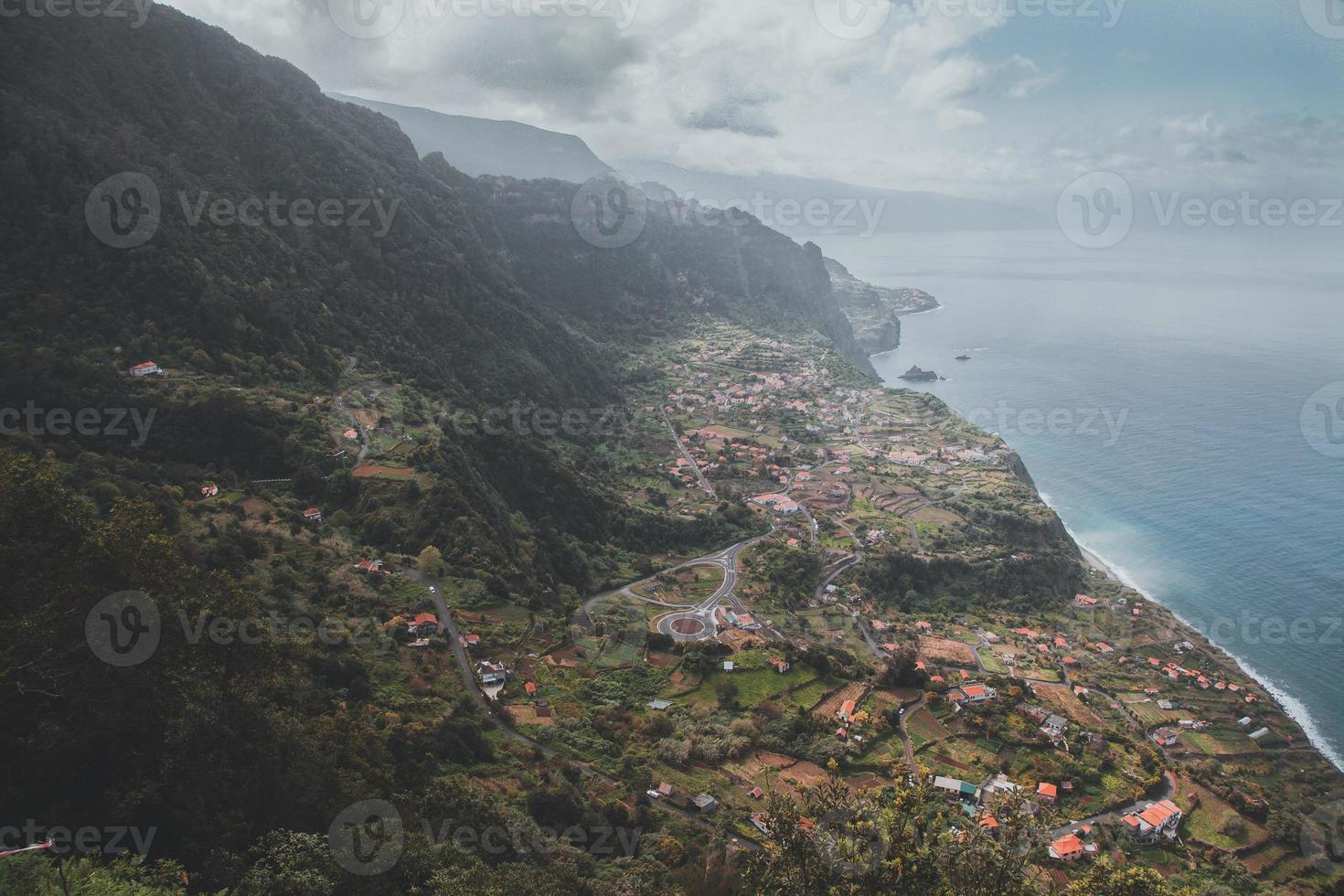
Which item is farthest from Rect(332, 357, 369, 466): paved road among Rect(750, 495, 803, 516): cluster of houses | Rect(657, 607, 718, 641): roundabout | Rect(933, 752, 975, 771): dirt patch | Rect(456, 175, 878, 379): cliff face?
Rect(456, 175, 878, 379): cliff face

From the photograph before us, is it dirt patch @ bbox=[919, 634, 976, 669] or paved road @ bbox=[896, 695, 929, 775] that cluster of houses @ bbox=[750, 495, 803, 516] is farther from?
paved road @ bbox=[896, 695, 929, 775]

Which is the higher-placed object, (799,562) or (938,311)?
(938,311)

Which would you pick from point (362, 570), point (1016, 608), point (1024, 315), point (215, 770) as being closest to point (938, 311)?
point (1024, 315)

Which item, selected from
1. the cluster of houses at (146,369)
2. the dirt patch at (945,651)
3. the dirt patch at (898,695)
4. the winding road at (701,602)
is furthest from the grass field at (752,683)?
the cluster of houses at (146,369)

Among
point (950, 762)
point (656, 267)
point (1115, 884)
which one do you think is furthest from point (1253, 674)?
point (656, 267)

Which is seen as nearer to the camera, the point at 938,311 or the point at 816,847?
the point at 816,847

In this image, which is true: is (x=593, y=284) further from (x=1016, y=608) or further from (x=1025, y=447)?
(x=1016, y=608)

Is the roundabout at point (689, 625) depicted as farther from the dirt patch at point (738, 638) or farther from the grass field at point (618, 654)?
the grass field at point (618, 654)
